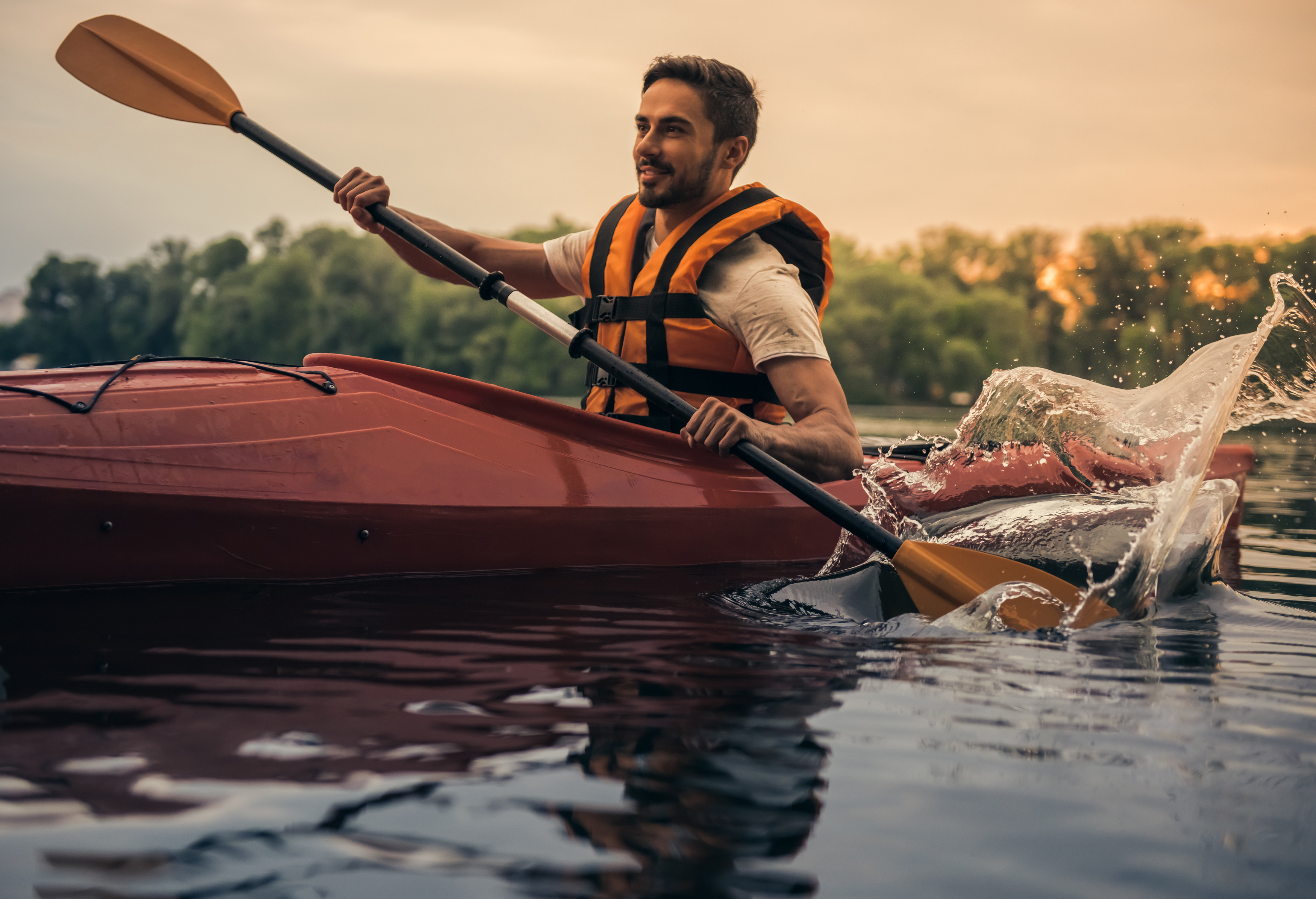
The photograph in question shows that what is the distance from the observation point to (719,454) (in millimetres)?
2982

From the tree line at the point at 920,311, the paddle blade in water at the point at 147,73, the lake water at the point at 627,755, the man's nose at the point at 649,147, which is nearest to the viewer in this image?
the lake water at the point at 627,755

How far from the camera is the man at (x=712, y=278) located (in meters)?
3.24

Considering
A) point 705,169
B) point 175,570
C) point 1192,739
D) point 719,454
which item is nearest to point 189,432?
point 175,570

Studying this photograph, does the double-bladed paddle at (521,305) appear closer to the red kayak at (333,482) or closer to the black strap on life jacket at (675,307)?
the black strap on life jacket at (675,307)

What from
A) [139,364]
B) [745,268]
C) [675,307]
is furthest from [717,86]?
[139,364]

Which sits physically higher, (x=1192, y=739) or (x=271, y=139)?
(x=271, y=139)

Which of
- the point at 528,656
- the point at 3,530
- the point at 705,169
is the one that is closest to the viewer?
the point at 528,656

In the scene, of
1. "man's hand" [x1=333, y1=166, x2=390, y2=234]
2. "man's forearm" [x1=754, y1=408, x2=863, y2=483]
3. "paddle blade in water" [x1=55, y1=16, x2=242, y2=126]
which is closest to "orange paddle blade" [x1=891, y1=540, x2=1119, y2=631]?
"man's forearm" [x1=754, y1=408, x2=863, y2=483]

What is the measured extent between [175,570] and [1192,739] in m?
2.36

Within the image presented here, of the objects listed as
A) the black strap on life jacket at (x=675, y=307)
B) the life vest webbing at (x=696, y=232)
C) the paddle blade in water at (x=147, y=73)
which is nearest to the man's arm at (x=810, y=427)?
the black strap on life jacket at (x=675, y=307)

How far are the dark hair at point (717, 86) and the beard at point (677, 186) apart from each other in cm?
10

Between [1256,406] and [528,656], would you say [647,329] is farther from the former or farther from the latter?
[1256,406]

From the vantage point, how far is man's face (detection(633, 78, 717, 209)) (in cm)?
349

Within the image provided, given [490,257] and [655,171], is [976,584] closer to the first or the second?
[655,171]
